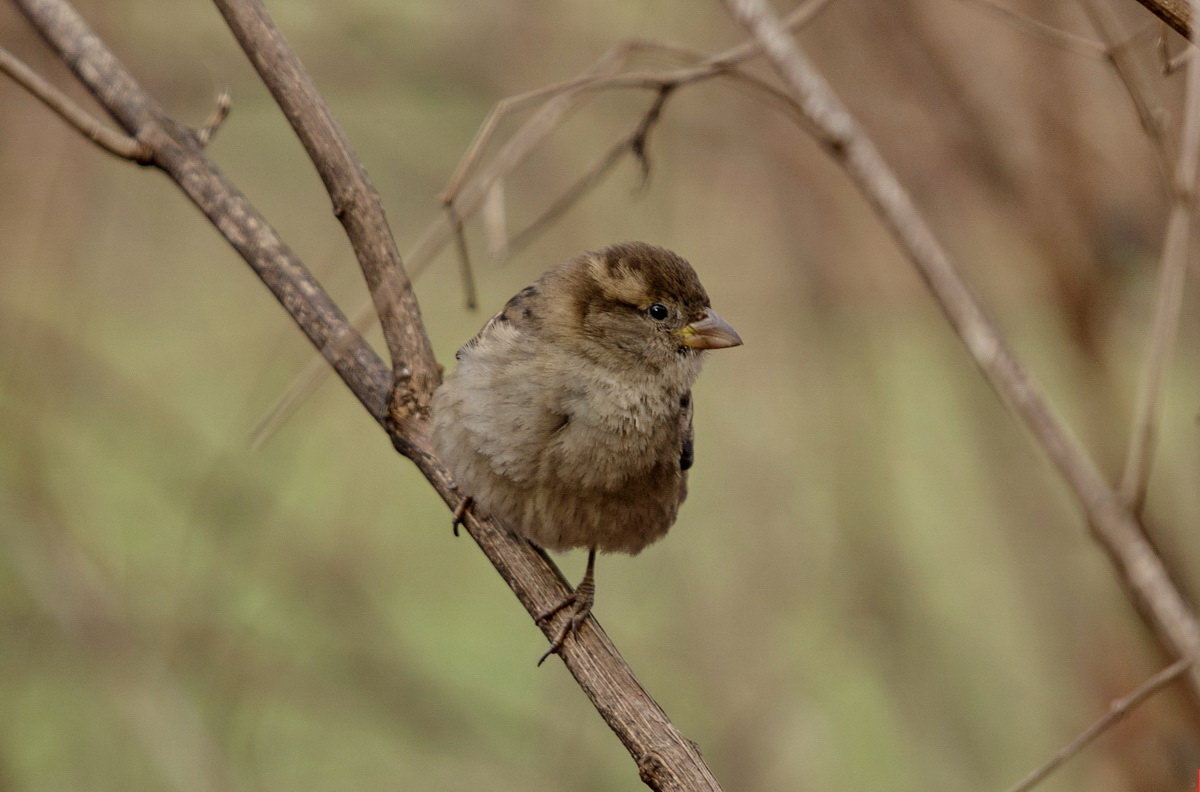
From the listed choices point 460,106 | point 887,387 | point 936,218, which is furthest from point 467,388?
point 887,387

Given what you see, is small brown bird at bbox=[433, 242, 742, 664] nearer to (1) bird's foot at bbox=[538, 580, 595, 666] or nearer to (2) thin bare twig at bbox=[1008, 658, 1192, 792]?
(1) bird's foot at bbox=[538, 580, 595, 666]

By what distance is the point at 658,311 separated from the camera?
10.7 feet

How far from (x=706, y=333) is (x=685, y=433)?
0.97 feet

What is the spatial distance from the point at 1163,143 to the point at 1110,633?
2.70 metres

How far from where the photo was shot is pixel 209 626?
14.1 feet

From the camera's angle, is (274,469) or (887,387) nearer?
(887,387)

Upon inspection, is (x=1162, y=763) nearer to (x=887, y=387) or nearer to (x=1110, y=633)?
(x=1110, y=633)

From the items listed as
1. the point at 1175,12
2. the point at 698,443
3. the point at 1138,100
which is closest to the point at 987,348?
the point at 1175,12

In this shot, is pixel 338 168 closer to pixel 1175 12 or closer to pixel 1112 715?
pixel 1175 12

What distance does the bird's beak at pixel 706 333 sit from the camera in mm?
3246

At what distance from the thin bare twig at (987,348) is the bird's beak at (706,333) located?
48.2 inches

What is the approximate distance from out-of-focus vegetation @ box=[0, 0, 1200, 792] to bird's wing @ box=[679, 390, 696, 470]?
1.62m

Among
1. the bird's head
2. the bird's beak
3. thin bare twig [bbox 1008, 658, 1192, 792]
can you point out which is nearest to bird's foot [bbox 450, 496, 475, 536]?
the bird's head

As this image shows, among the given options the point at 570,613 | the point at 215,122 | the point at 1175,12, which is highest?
the point at 215,122
